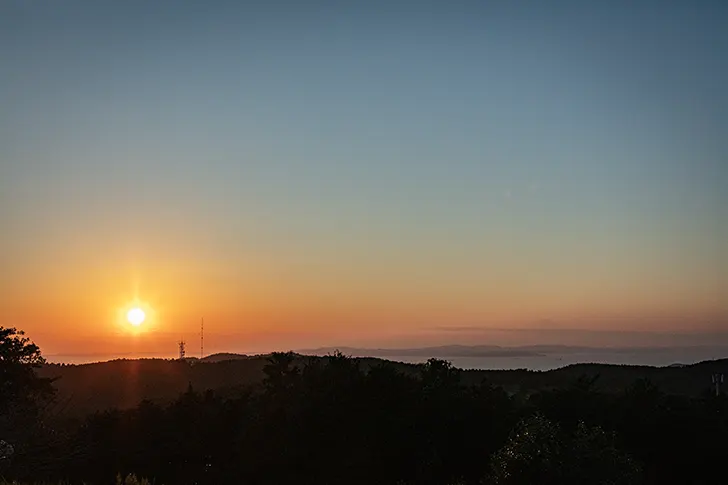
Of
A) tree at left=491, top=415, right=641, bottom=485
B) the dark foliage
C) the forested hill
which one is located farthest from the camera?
the forested hill

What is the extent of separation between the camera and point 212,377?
157 meters

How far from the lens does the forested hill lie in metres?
121

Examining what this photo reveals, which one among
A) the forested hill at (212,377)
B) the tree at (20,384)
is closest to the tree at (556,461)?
the tree at (20,384)

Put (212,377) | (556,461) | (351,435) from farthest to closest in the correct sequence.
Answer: (212,377) → (351,435) → (556,461)

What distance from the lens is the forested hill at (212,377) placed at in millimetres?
121375

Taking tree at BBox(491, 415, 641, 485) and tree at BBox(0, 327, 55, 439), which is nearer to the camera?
tree at BBox(491, 415, 641, 485)

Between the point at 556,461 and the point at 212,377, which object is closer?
the point at 556,461

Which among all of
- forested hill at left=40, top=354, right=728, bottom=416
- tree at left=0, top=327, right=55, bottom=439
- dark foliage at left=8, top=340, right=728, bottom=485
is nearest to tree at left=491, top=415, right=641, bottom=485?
dark foliage at left=8, top=340, right=728, bottom=485

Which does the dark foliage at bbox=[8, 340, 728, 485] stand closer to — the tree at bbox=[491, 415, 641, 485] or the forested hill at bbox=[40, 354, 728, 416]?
the tree at bbox=[491, 415, 641, 485]

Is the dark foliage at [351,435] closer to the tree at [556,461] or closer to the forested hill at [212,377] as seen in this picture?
the tree at [556,461]

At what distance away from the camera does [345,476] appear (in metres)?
43.6

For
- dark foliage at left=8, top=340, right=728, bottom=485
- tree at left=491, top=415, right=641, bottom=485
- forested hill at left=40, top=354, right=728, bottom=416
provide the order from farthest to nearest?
forested hill at left=40, top=354, right=728, bottom=416 < dark foliage at left=8, top=340, right=728, bottom=485 < tree at left=491, top=415, right=641, bottom=485

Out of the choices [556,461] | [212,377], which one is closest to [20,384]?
[556,461]

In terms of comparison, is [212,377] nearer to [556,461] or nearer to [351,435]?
[351,435]
